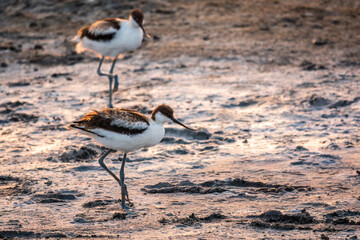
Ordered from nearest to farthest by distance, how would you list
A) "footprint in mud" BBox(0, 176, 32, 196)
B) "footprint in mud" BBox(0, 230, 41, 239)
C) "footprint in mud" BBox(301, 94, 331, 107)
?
"footprint in mud" BBox(0, 230, 41, 239)
"footprint in mud" BBox(0, 176, 32, 196)
"footprint in mud" BBox(301, 94, 331, 107)

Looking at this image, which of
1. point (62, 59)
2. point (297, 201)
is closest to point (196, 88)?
point (62, 59)

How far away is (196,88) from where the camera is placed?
9648 mm

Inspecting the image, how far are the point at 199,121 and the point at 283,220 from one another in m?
3.04

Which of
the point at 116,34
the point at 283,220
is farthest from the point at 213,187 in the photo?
the point at 116,34

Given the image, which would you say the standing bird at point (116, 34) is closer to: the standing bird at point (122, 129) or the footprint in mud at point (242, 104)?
the footprint in mud at point (242, 104)

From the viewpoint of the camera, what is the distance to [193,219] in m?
5.58

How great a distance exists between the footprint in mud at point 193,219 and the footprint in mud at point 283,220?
30cm

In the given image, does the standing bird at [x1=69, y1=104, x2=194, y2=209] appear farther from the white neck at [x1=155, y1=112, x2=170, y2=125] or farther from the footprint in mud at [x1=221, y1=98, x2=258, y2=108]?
the footprint in mud at [x1=221, y1=98, x2=258, y2=108]

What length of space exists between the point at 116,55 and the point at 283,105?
2.68m

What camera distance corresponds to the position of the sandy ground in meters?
5.65

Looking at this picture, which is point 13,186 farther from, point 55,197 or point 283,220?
point 283,220

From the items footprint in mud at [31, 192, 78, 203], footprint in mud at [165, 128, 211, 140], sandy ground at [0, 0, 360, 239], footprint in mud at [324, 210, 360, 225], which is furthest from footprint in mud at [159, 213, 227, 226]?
footprint in mud at [165, 128, 211, 140]

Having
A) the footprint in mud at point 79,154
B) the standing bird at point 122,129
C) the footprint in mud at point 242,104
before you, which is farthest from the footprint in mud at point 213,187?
the footprint in mud at point 242,104

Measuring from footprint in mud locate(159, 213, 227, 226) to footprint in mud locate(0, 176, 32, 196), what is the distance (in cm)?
158
